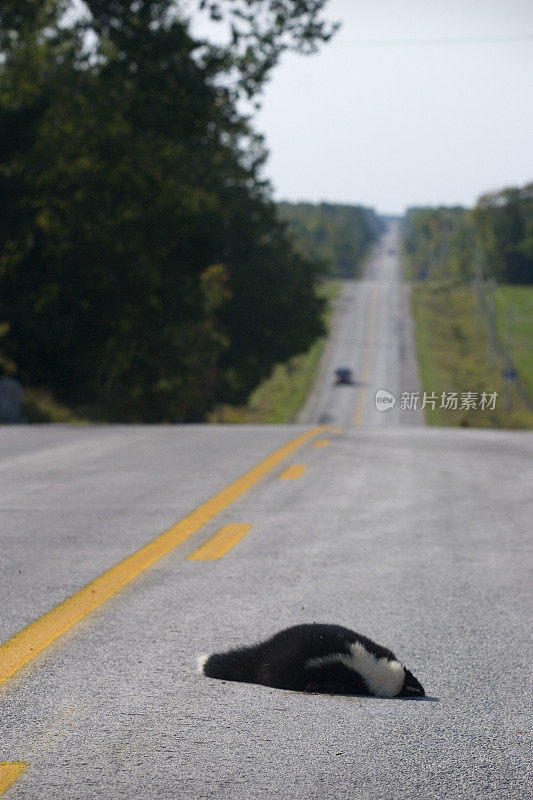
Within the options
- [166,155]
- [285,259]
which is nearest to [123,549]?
[166,155]

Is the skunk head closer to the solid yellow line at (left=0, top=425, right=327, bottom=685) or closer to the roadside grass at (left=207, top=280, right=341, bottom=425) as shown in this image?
the solid yellow line at (left=0, top=425, right=327, bottom=685)

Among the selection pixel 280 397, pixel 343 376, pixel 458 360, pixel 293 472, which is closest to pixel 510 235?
pixel 458 360

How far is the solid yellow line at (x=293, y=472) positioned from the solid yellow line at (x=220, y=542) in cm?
297

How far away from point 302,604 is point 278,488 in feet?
15.8

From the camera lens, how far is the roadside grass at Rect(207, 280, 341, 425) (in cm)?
6562

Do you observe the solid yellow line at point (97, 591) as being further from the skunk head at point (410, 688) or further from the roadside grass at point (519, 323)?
the roadside grass at point (519, 323)

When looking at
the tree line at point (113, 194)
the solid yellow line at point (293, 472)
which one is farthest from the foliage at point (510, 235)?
the solid yellow line at point (293, 472)

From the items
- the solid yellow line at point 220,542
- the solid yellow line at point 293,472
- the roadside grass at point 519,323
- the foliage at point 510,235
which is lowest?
the solid yellow line at point 293,472

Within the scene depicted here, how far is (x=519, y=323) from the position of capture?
430ft

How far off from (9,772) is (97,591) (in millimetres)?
2754

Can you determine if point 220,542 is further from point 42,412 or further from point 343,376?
point 343,376

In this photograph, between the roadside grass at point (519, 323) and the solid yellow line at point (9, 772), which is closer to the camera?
the solid yellow line at point (9, 772)

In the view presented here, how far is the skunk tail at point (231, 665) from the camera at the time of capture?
4.62 meters

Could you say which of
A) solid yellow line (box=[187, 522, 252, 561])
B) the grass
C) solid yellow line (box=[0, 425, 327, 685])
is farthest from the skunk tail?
the grass
